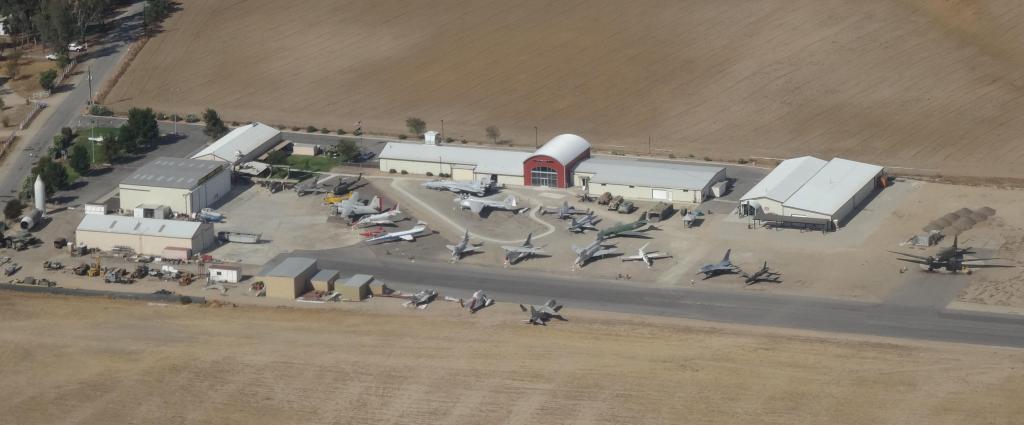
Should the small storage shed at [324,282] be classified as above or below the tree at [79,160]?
below

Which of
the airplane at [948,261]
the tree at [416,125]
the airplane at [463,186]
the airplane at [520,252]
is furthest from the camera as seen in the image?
the tree at [416,125]

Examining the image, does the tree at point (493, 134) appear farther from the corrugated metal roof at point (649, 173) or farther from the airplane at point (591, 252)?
the airplane at point (591, 252)

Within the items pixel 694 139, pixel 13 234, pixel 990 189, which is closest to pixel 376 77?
pixel 694 139

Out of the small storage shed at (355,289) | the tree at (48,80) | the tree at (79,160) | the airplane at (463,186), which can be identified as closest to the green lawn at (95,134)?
the tree at (79,160)

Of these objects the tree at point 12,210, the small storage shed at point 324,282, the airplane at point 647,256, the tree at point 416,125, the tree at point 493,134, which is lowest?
the small storage shed at point 324,282

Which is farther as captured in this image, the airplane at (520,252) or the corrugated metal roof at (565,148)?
the corrugated metal roof at (565,148)

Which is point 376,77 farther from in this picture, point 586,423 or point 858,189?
point 586,423
